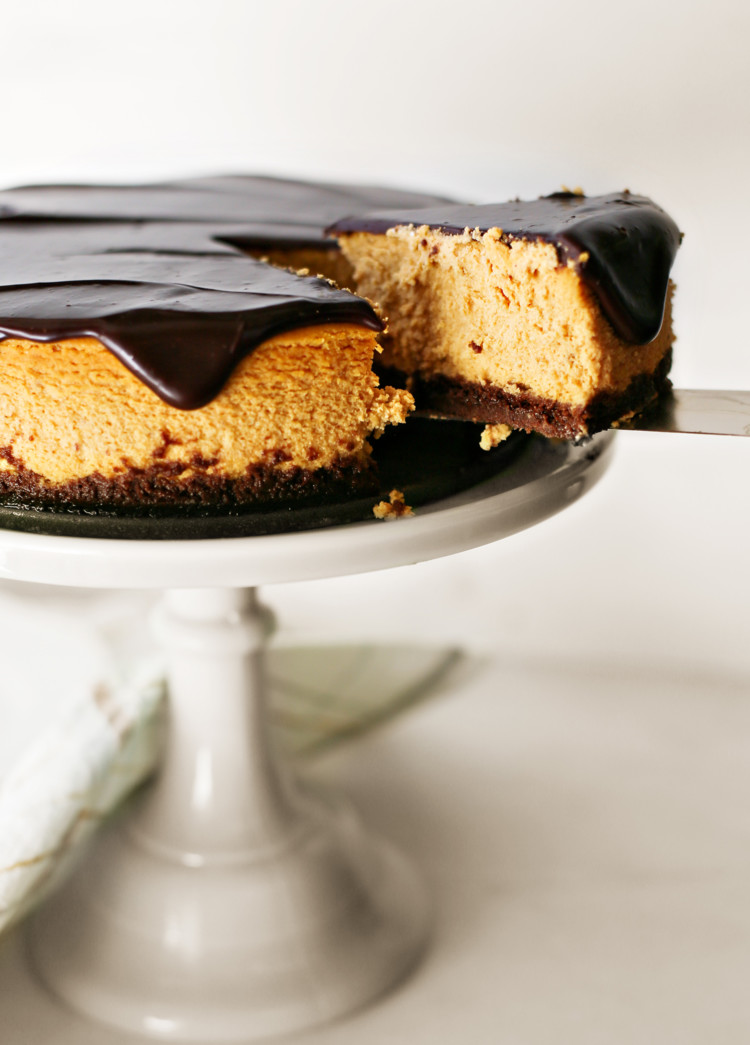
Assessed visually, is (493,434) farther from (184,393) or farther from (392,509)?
(184,393)

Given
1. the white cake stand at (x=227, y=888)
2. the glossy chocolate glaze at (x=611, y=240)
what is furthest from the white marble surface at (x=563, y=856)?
the glossy chocolate glaze at (x=611, y=240)

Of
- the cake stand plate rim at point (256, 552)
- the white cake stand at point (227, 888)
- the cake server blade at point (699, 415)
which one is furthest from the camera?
the white cake stand at point (227, 888)

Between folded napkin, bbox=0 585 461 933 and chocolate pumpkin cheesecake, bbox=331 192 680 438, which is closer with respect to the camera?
chocolate pumpkin cheesecake, bbox=331 192 680 438

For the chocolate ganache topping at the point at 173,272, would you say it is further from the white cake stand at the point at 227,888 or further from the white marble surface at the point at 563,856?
the white marble surface at the point at 563,856

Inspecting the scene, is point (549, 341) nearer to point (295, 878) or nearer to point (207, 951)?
point (295, 878)

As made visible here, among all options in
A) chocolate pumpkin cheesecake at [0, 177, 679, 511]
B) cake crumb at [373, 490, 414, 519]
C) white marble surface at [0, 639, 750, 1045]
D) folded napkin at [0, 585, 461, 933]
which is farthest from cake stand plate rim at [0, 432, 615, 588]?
white marble surface at [0, 639, 750, 1045]

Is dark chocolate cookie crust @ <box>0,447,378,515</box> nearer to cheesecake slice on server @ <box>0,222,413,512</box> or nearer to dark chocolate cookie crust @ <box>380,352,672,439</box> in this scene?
cheesecake slice on server @ <box>0,222,413,512</box>

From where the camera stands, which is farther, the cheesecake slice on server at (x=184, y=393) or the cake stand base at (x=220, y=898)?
the cake stand base at (x=220, y=898)
